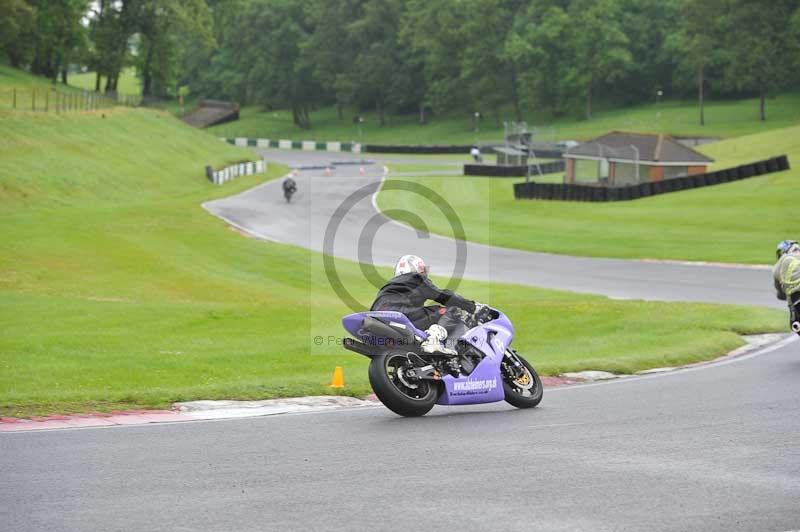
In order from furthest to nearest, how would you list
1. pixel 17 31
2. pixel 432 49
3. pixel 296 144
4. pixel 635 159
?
pixel 432 49 < pixel 296 144 < pixel 17 31 < pixel 635 159

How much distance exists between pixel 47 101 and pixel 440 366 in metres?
59.3

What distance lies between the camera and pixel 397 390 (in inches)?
453

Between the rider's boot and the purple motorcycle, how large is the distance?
0.19 feet

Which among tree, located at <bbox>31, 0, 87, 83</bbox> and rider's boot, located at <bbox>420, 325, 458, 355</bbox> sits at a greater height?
tree, located at <bbox>31, 0, 87, 83</bbox>

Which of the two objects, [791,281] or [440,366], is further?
[791,281]

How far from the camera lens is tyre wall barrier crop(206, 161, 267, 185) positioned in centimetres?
7050

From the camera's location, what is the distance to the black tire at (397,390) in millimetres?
11391

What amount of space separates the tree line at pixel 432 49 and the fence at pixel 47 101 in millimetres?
8514

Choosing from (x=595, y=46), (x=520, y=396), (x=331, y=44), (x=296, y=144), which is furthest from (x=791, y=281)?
(x=331, y=44)

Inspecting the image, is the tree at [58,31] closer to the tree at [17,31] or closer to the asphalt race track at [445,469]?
the tree at [17,31]

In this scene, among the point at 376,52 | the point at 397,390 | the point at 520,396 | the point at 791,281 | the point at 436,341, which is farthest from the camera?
the point at 376,52

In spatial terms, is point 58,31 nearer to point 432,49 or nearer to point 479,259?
point 432,49

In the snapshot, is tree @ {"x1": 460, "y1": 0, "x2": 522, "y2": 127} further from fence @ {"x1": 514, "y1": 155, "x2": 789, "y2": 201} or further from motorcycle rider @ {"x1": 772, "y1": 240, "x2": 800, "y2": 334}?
motorcycle rider @ {"x1": 772, "y1": 240, "x2": 800, "y2": 334}

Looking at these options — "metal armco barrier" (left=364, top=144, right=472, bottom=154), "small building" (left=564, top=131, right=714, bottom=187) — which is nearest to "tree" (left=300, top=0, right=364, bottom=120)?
"metal armco barrier" (left=364, top=144, right=472, bottom=154)
